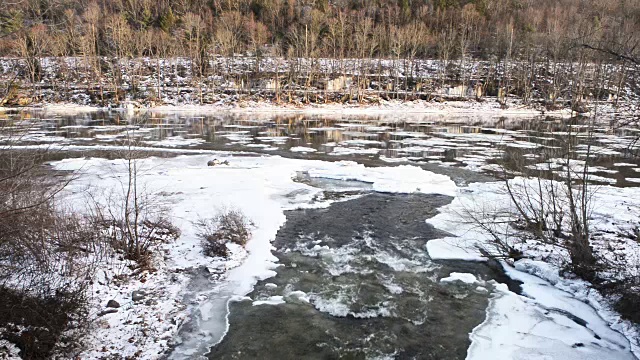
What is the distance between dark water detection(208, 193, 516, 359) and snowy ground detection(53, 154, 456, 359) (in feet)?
1.64

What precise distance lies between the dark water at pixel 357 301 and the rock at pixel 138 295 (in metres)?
1.50

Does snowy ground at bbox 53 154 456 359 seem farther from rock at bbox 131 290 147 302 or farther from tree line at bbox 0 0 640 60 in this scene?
tree line at bbox 0 0 640 60

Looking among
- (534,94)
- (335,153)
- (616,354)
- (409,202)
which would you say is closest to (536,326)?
(616,354)

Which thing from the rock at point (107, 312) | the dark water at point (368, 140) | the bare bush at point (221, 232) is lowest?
the rock at point (107, 312)

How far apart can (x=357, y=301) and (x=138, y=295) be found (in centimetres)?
378

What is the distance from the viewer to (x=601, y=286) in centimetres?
765

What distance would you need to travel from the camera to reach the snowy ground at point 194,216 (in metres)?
6.27

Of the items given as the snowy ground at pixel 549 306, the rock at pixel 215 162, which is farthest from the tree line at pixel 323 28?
the snowy ground at pixel 549 306

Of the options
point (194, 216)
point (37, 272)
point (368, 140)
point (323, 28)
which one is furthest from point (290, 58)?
point (37, 272)

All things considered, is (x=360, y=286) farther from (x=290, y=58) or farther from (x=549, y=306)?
(x=290, y=58)

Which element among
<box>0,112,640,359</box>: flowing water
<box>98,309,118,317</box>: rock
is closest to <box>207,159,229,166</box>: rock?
<box>0,112,640,359</box>: flowing water

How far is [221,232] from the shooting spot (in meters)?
9.88

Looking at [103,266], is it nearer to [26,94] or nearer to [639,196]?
[639,196]

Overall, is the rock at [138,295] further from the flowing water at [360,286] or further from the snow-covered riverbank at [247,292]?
the flowing water at [360,286]
